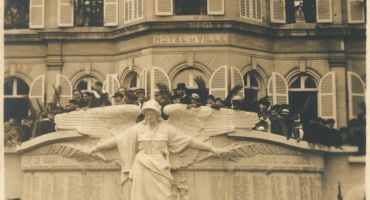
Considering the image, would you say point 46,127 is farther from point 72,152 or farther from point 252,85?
point 252,85

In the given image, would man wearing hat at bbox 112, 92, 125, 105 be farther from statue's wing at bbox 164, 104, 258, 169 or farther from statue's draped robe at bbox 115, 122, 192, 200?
statue's wing at bbox 164, 104, 258, 169

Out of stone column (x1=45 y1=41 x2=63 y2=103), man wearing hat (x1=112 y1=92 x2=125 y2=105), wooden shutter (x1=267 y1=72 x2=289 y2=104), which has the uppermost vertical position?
stone column (x1=45 y1=41 x2=63 y2=103)

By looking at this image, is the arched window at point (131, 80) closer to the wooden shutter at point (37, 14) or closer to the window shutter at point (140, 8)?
the window shutter at point (140, 8)

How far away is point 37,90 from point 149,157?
247 inches

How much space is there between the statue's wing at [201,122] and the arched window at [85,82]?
6296 mm

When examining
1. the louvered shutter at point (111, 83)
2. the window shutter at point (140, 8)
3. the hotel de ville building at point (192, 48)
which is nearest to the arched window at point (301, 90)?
the hotel de ville building at point (192, 48)

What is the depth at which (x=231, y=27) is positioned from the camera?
76.3ft

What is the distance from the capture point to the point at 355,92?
22297mm

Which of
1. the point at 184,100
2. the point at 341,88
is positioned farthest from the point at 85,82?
the point at 341,88

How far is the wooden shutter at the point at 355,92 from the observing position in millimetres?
20875

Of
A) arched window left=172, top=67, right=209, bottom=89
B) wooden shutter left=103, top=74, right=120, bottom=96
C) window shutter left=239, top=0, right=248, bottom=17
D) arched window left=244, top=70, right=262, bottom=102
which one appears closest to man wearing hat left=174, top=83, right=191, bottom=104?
wooden shutter left=103, top=74, right=120, bottom=96

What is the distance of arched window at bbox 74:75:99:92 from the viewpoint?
24891mm

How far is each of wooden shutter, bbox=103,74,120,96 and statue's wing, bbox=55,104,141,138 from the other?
3187mm

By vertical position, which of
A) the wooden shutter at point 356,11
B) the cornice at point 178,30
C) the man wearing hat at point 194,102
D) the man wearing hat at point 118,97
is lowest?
the man wearing hat at point 194,102
